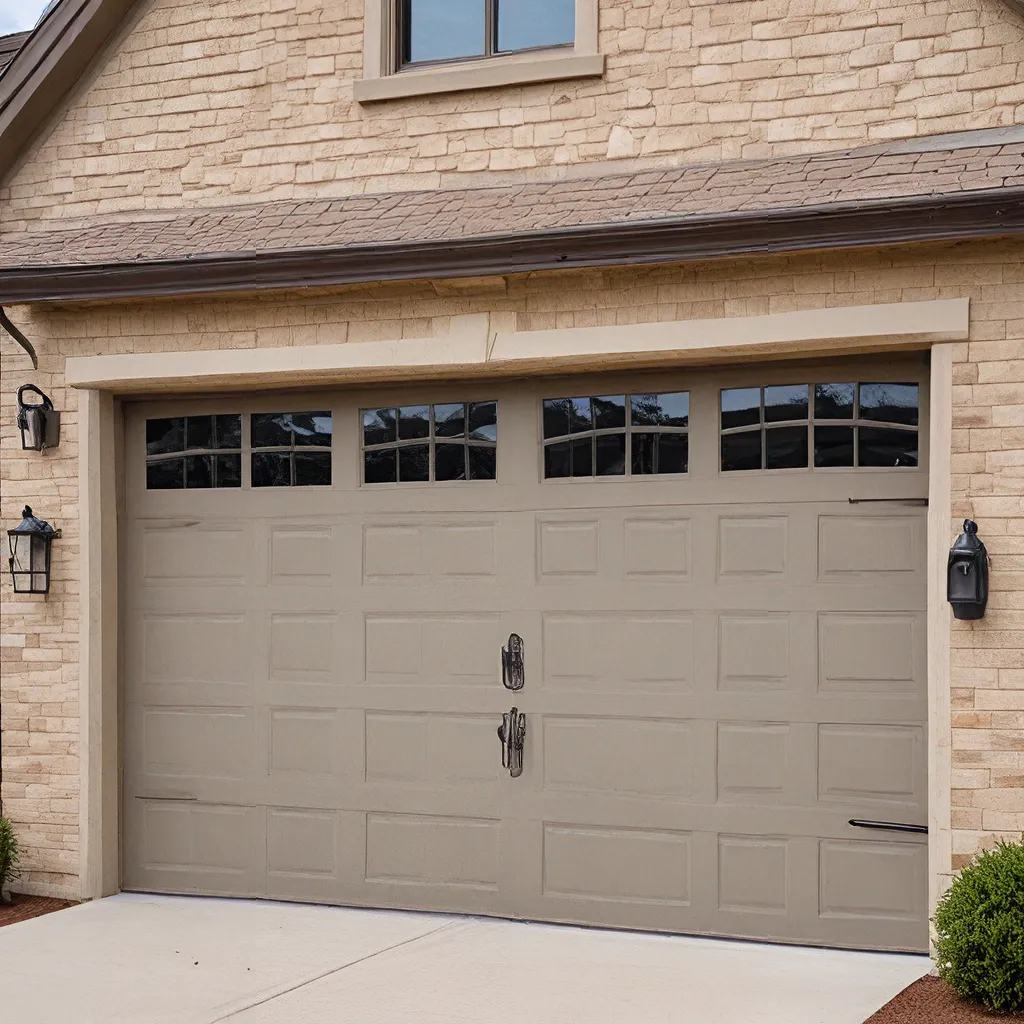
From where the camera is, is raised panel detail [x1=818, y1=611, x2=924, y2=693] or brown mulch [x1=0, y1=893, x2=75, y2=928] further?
brown mulch [x1=0, y1=893, x2=75, y2=928]

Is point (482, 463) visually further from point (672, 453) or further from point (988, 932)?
point (988, 932)

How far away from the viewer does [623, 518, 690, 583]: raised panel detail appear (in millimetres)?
6773

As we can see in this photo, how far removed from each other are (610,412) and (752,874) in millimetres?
2413

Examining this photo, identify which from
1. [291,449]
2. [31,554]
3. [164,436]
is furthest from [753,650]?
[31,554]

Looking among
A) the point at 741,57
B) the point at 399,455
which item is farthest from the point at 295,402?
the point at 741,57

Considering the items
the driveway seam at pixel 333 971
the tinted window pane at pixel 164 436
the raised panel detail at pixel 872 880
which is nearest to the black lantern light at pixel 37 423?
the tinted window pane at pixel 164 436

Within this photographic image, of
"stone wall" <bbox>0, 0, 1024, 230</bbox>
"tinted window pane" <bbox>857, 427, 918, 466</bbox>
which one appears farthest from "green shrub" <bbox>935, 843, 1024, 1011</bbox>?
"stone wall" <bbox>0, 0, 1024, 230</bbox>

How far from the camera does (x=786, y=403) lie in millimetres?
6629

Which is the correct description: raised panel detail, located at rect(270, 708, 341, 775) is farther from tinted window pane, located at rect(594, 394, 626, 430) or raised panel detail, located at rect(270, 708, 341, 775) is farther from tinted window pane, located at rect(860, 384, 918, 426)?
tinted window pane, located at rect(860, 384, 918, 426)

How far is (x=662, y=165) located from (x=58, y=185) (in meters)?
3.61

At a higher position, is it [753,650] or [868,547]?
[868,547]

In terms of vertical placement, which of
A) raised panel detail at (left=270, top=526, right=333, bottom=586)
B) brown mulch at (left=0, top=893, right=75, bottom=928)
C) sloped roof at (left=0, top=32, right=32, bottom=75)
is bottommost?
brown mulch at (left=0, top=893, right=75, bottom=928)

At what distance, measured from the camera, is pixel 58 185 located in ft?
26.0

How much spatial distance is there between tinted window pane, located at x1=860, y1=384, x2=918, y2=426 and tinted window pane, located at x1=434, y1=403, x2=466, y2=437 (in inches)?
82.3
